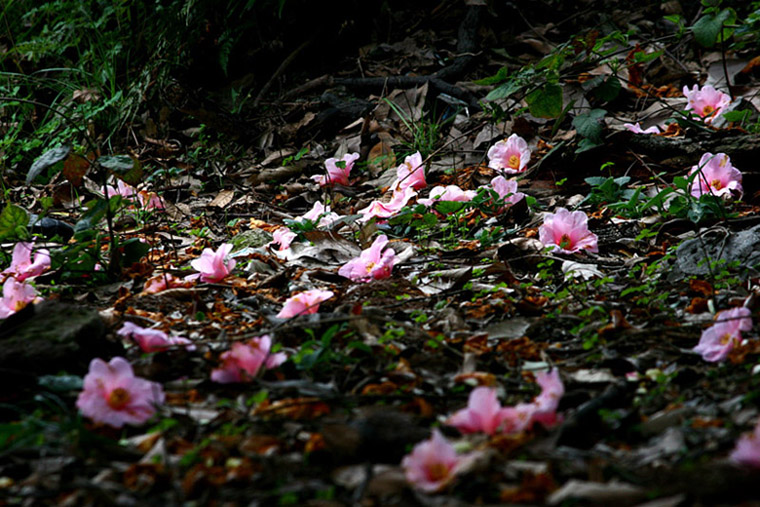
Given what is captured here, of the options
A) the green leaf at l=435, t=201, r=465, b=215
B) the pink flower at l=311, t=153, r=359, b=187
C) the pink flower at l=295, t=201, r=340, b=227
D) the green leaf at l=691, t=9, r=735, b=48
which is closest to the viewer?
the green leaf at l=435, t=201, r=465, b=215

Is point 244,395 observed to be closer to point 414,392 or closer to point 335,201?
point 414,392

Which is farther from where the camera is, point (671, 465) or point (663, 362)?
point (663, 362)

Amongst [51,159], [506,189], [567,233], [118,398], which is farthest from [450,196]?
[118,398]

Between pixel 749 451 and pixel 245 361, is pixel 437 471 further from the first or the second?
pixel 245 361

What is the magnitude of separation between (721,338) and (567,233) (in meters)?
0.79

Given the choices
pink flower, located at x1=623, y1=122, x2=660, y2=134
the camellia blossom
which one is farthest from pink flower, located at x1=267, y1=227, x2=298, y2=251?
pink flower, located at x1=623, y1=122, x2=660, y2=134

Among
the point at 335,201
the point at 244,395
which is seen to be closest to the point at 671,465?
the point at 244,395

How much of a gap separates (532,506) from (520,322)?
0.79m

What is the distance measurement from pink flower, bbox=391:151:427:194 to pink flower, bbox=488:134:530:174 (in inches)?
13.7

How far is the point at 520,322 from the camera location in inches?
68.2

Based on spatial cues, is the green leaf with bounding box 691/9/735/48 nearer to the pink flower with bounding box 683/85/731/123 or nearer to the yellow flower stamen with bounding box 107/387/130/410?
the pink flower with bounding box 683/85/731/123

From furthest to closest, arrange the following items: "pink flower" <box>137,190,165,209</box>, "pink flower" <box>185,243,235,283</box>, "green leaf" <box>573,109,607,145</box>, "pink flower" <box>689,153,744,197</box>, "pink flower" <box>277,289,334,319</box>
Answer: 1. "pink flower" <box>137,190,165,209</box>
2. "green leaf" <box>573,109,607,145</box>
3. "pink flower" <box>689,153,744,197</box>
4. "pink flower" <box>185,243,235,283</box>
5. "pink flower" <box>277,289,334,319</box>

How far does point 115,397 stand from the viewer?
50.4 inches

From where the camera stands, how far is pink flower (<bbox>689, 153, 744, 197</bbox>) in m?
2.30
